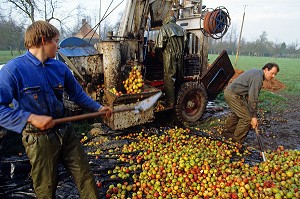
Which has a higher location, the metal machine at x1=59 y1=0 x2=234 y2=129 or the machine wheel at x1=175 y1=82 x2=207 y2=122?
the metal machine at x1=59 y1=0 x2=234 y2=129

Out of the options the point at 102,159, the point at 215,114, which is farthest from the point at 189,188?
the point at 215,114

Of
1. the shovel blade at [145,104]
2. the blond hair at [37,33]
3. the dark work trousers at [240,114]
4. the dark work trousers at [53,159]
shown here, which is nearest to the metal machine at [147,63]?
the shovel blade at [145,104]

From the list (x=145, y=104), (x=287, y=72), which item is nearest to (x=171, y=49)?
(x=145, y=104)

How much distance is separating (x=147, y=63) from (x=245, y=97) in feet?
9.94

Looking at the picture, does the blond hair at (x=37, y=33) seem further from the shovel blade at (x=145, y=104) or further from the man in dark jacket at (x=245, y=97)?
the man in dark jacket at (x=245, y=97)

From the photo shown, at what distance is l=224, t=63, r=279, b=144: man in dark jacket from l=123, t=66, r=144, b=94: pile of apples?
2.15 meters

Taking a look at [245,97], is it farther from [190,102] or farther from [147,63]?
[147,63]

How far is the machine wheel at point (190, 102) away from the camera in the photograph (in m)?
6.66

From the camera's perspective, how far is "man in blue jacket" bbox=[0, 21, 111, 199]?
218 centimetres

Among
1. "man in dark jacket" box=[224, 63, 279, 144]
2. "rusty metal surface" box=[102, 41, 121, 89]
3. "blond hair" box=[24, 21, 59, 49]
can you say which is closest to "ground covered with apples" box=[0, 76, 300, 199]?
"man in dark jacket" box=[224, 63, 279, 144]

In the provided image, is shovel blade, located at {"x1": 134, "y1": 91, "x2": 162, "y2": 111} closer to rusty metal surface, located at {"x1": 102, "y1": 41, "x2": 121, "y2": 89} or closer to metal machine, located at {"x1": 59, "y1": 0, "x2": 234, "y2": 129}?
metal machine, located at {"x1": 59, "y1": 0, "x2": 234, "y2": 129}

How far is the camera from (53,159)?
8.23 feet

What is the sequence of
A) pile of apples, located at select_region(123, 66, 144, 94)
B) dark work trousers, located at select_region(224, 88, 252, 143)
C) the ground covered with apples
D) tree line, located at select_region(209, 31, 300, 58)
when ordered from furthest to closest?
1. tree line, located at select_region(209, 31, 300, 58)
2. pile of apples, located at select_region(123, 66, 144, 94)
3. dark work trousers, located at select_region(224, 88, 252, 143)
4. the ground covered with apples

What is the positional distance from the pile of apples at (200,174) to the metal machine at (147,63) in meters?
1.51
